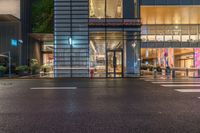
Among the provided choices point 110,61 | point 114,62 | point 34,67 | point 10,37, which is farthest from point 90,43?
point 10,37

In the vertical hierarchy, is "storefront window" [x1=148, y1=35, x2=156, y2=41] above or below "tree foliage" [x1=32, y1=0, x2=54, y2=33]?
below

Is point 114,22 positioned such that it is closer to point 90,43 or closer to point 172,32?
point 90,43

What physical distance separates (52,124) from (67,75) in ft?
64.8

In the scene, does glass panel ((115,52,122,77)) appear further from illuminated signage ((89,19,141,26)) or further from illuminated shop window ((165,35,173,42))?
illuminated shop window ((165,35,173,42))

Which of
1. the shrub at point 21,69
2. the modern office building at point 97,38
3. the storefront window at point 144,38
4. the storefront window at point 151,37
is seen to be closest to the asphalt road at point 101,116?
the modern office building at point 97,38

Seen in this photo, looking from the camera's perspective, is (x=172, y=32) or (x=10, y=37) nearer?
(x=10, y=37)

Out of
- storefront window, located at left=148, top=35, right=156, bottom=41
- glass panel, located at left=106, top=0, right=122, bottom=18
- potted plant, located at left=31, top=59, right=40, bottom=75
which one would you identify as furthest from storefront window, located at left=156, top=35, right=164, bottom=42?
potted plant, located at left=31, top=59, right=40, bottom=75

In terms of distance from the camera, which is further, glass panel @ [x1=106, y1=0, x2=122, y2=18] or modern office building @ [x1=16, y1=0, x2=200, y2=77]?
glass panel @ [x1=106, y1=0, x2=122, y2=18]

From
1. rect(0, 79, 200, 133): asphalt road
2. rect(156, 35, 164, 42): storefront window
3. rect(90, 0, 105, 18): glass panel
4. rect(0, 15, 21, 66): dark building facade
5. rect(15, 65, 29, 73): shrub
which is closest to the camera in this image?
rect(0, 79, 200, 133): asphalt road

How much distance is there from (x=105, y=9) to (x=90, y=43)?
366 centimetres

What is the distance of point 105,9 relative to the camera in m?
26.3

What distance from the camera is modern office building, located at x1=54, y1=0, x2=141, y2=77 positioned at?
2570 cm

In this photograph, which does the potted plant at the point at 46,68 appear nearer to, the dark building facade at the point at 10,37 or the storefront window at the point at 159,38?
the dark building facade at the point at 10,37

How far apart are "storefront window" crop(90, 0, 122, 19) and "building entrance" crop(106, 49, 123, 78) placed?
364cm
